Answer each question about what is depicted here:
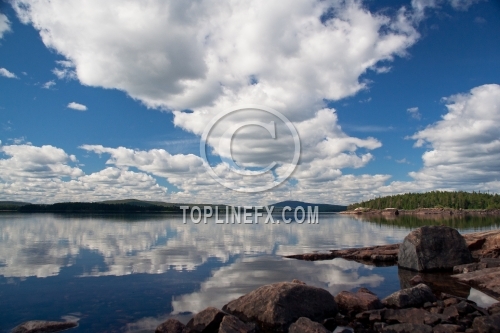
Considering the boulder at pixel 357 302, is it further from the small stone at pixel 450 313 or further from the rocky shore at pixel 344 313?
the small stone at pixel 450 313

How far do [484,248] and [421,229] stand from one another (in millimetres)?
8392

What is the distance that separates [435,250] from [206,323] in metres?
20.0

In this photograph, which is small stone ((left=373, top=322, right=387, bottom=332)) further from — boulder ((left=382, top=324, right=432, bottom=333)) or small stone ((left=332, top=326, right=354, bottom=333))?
small stone ((left=332, top=326, right=354, bottom=333))

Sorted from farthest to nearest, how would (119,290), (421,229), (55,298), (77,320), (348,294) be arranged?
(421,229), (119,290), (55,298), (348,294), (77,320)

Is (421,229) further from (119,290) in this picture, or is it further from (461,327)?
(119,290)

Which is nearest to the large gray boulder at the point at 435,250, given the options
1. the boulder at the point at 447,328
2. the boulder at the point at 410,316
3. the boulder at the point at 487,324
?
the boulder at the point at 410,316

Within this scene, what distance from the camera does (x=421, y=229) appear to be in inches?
1085

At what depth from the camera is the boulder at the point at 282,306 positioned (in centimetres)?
1470

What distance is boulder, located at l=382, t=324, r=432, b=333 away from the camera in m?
12.7

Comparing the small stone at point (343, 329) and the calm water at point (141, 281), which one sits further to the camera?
the calm water at point (141, 281)

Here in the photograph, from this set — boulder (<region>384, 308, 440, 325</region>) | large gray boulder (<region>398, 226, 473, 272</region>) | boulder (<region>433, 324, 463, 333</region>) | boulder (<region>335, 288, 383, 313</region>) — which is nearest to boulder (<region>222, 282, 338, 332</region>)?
boulder (<region>335, 288, 383, 313</region>)

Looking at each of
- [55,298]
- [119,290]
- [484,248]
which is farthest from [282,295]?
[484,248]

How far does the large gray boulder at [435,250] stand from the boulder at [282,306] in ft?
43.1

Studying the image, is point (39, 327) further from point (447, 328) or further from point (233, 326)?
point (447, 328)
